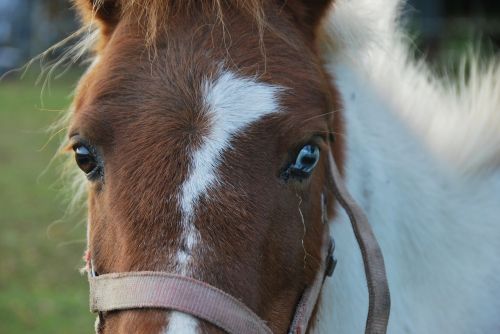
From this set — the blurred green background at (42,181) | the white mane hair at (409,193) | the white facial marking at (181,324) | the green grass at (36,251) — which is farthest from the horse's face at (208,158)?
the green grass at (36,251)

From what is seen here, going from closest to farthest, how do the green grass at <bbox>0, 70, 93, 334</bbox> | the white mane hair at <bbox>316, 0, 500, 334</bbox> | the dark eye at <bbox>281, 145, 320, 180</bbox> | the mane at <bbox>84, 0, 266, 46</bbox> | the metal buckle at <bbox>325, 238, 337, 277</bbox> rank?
the dark eye at <bbox>281, 145, 320, 180</bbox>
the mane at <bbox>84, 0, 266, 46</bbox>
the metal buckle at <bbox>325, 238, 337, 277</bbox>
the white mane hair at <bbox>316, 0, 500, 334</bbox>
the green grass at <bbox>0, 70, 93, 334</bbox>

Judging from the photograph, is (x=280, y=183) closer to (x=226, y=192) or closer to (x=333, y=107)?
(x=226, y=192)

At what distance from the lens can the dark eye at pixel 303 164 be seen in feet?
7.32

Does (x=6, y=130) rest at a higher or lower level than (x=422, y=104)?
lower

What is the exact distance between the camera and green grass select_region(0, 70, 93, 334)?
647cm

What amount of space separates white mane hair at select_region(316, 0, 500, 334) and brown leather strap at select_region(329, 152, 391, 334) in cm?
17

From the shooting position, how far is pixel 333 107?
2555 mm

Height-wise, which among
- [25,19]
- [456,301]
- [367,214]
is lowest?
[25,19]

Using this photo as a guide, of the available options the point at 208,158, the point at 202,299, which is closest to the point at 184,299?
the point at 202,299

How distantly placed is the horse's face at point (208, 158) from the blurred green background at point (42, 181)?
2.05 feet

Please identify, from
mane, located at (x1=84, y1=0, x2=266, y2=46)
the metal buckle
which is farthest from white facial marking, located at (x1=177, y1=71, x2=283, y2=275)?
the metal buckle

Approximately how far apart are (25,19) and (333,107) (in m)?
24.0

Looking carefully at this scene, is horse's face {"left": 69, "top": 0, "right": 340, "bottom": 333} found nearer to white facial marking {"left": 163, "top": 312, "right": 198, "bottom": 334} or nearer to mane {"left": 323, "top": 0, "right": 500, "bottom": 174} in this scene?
white facial marking {"left": 163, "top": 312, "right": 198, "bottom": 334}

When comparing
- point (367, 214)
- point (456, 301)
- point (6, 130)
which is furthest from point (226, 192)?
point (6, 130)
